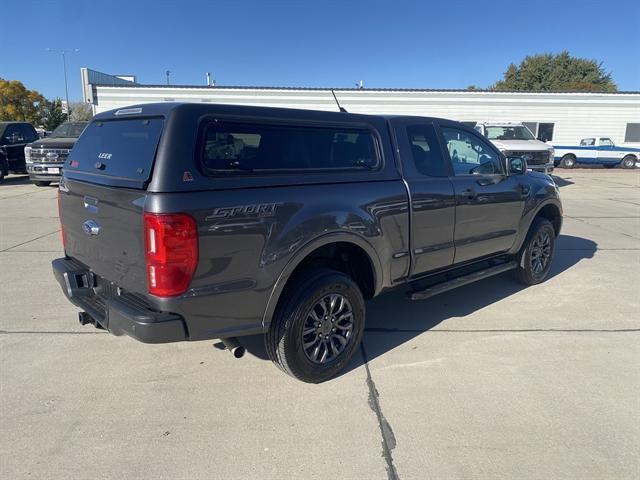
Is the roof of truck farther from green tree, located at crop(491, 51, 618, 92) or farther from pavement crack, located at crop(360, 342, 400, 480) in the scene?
green tree, located at crop(491, 51, 618, 92)

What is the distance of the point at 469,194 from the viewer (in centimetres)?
425

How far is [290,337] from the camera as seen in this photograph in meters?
3.07

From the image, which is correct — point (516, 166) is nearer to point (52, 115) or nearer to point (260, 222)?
point (260, 222)

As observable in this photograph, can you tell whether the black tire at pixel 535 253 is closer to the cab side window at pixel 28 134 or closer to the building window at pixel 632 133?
the cab side window at pixel 28 134

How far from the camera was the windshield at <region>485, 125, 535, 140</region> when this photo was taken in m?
15.5

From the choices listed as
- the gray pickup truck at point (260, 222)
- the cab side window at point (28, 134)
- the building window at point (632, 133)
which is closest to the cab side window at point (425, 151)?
the gray pickup truck at point (260, 222)

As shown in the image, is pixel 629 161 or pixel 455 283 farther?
pixel 629 161

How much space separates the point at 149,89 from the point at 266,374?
20288mm

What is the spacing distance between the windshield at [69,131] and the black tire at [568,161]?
75.7 feet

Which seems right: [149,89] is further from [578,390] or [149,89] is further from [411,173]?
[578,390]

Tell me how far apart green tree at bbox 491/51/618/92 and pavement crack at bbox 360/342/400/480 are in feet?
181

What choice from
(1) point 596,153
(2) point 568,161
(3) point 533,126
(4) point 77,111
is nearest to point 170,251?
(3) point 533,126

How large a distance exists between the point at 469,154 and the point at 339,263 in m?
1.95

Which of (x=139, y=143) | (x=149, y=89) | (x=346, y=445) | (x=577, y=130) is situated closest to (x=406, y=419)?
(x=346, y=445)
